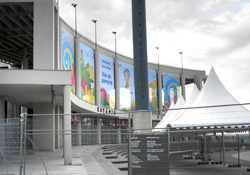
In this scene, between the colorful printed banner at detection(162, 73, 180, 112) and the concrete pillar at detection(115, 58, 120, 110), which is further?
the colorful printed banner at detection(162, 73, 180, 112)

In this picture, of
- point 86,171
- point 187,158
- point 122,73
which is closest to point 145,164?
point 86,171

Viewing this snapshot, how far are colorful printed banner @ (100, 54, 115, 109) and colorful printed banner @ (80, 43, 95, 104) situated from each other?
10.6 feet

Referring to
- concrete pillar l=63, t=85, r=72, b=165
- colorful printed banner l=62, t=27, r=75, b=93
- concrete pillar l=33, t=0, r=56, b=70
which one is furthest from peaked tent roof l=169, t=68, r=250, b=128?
colorful printed banner l=62, t=27, r=75, b=93

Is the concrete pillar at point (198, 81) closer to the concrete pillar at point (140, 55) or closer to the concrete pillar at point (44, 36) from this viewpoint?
the concrete pillar at point (140, 55)

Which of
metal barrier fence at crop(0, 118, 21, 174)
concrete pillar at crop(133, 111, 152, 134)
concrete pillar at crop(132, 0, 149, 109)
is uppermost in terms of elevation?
concrete pillar at crop(132, 0, 149, 109)

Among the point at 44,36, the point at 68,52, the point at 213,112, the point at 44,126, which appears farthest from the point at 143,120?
the point at 68,52

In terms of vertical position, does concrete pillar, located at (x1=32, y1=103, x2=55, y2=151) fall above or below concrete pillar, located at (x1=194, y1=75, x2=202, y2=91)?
below

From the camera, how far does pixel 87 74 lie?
48625 mm

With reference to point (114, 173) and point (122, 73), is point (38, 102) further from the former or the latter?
point (122, 73)

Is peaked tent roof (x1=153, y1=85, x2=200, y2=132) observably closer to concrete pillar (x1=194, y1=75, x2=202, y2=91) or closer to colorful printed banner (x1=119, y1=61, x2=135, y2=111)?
colorful printed banner (x1=119, y1=61, x2=135, y2=111)

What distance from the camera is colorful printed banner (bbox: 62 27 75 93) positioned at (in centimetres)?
3936

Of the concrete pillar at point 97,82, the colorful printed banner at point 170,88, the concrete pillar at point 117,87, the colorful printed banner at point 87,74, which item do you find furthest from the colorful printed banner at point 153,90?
the colorful printed banner at point 87,74

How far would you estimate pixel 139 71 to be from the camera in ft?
75.0

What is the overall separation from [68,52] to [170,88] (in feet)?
122
